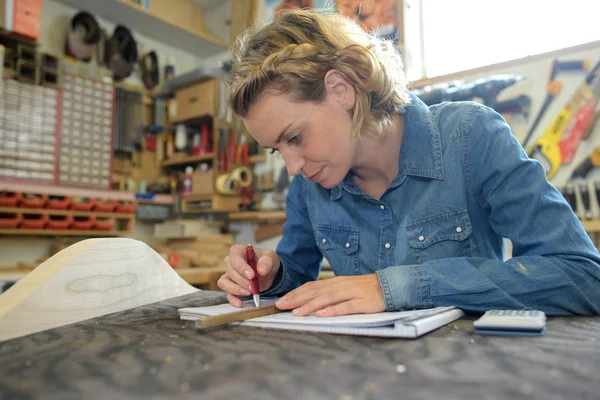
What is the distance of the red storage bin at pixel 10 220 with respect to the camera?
2143 mm

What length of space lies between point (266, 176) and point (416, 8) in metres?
1.38

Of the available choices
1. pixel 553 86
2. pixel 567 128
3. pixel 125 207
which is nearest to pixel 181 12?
pixel 125 207

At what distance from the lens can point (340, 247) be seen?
1.13 meters

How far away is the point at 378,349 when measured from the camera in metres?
0.52

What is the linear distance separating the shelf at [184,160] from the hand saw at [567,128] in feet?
6.34

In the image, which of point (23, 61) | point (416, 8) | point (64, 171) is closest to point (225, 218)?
point (64, 171)

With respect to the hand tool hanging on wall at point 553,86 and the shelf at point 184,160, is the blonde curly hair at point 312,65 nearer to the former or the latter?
the hand tool hanging on wall at point 553,86

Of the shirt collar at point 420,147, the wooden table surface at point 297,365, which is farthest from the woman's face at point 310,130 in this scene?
the wooden table surface at point 297,365

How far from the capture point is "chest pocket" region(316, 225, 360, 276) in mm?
1114

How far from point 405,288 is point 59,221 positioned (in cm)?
211

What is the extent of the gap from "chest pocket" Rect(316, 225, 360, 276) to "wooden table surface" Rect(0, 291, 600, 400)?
0.47 metres

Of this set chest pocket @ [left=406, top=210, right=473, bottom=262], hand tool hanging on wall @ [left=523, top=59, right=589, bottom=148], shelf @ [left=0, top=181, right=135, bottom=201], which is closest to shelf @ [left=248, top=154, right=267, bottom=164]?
shelf @ [left=0, top=181, right=135, bottom=201]

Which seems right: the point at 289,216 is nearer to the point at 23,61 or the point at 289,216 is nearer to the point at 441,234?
the point at 441,234

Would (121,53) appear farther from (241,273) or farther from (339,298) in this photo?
(339,298)
